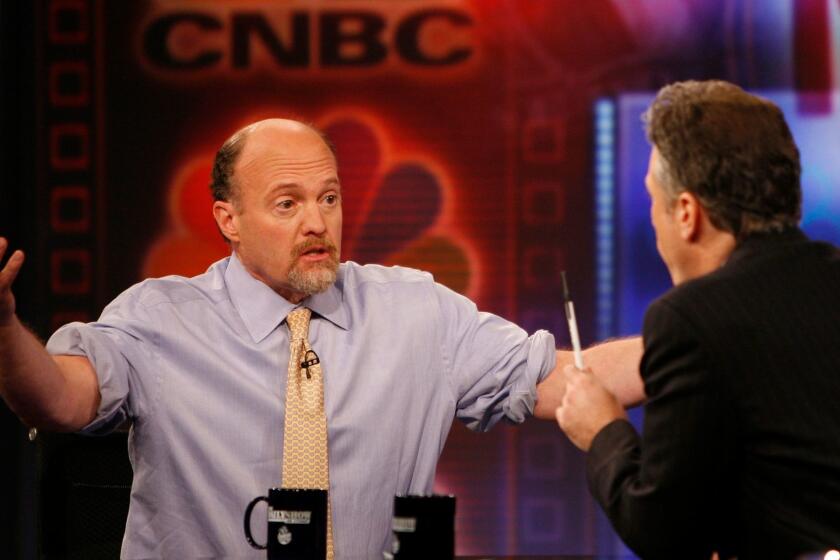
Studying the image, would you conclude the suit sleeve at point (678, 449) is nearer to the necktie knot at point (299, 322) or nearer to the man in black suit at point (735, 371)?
the man in black suit at point (735, 371)

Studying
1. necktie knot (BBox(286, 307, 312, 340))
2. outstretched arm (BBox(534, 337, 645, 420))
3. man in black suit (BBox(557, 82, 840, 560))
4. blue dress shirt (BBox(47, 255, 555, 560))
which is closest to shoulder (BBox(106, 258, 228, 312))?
blue dress shirt (BBox(47, 255, 555, 560))

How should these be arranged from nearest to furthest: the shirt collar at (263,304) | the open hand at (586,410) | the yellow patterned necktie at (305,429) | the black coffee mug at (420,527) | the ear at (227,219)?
the black coffee mug at (420,527), the open hand at (586,410), the yellow patterned necktie at (305,429), the shirt collar at (263,304), the ear at (227,219)

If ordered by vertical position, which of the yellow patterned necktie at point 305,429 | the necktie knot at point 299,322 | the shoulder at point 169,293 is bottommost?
the yellow patterned necktie at point 305,429

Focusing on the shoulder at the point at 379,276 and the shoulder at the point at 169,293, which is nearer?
the shoulder at the point at 169,293

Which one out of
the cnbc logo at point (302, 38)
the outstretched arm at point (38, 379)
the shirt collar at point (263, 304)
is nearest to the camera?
the outstretched arm at point (38, 379)

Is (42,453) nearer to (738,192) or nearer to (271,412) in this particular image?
(271,412)

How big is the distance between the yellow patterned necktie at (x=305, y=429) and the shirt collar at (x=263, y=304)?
9cm

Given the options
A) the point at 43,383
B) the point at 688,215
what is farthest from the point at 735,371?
the point at 43,383

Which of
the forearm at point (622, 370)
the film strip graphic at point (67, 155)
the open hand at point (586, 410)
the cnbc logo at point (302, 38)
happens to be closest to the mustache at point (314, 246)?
the forearm at point (622, 370)

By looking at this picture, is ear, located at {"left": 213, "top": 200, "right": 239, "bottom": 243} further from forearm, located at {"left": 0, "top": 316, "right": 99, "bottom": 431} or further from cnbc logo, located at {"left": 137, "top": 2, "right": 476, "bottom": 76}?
cnbc logo, located at {"left": 137, "top": 2, "right": 476, "bottom": 76}

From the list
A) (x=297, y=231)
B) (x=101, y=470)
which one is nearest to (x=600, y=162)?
(x=297, y=231)

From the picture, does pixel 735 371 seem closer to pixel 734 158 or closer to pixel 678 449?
pixel 678 449

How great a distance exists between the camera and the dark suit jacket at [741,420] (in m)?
1.45

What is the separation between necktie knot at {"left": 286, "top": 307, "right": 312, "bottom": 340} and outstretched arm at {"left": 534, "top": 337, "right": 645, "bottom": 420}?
19.6 inches
